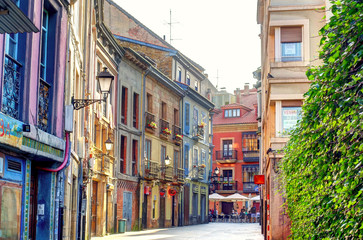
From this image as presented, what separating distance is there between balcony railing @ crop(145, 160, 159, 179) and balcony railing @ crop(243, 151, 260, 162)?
103 ft

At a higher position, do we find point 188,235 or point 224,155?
point 224,155

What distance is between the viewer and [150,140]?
38.9 metres

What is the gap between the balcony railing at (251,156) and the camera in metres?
69.7

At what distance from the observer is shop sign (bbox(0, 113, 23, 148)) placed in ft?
31.2

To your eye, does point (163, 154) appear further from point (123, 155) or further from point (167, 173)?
point (123, 155)

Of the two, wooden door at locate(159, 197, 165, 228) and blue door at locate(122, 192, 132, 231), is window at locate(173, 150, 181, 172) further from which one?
blue door at locate(122, 192, 132, 231)

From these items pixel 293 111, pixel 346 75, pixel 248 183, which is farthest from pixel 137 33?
pixel 346 75

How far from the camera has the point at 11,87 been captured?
10516 millimetres

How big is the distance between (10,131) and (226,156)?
205 ft

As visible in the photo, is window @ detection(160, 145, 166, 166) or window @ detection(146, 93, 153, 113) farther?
window @ detection(160, 145, 166, 166)

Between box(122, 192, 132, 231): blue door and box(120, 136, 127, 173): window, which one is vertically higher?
box(120, 136, 127, 173): window

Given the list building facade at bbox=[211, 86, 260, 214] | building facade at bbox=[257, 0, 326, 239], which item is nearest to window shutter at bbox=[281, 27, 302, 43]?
building facade at bbox=[257, 0, 326, 239]

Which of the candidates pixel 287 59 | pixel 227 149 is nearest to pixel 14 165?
pixel 287 59

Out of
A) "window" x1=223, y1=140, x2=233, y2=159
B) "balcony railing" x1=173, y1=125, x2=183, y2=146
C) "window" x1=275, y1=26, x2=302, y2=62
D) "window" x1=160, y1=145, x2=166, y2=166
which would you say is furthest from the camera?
"window" x1=223, y1=140, x2=233, y2=159
